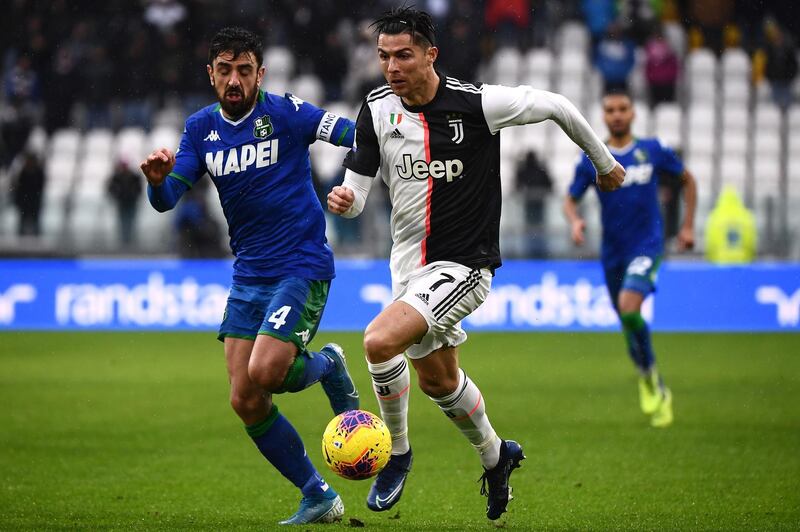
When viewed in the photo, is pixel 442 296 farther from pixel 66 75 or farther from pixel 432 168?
pixel 66 75

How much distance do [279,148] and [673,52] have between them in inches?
600

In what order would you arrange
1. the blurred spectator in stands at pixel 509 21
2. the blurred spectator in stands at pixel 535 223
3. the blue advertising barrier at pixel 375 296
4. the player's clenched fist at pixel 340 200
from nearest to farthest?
the player's clenched fist at pixel 340 200 < the blue advertising barrier at pixel 375 296 < the blurred spectator in stands at pixel 535 223 < the blurred spectator in stands at pixel 509 21

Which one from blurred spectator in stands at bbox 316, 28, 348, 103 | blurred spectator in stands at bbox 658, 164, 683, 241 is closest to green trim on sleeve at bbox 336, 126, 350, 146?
blurred spectator in stands at bbox 658, 164, 683, 241

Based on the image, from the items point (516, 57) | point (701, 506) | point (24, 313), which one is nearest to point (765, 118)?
point (516, 57)

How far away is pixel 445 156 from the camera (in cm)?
639

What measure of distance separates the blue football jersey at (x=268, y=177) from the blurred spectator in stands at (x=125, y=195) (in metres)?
11.9

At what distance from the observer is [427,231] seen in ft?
21.2

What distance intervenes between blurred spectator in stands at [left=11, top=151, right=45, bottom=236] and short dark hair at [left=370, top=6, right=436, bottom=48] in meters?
13.3

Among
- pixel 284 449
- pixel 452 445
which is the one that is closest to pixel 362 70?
pixel 452 445

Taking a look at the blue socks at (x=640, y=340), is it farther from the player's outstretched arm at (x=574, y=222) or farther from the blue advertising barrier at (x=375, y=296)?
the blue advertising barrier at (x=375, y=296)

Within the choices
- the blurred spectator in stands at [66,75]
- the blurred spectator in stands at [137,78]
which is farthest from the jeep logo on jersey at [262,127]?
the blurred spectator in stands at [66,75]

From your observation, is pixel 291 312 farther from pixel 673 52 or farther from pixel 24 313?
pixel 673 52

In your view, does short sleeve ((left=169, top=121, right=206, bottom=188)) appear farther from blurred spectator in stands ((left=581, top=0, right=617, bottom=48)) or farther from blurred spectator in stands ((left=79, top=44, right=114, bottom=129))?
blurred spectator in stands ((left=581, top=0, right=617, bottom=48))

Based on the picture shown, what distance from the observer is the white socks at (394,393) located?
21.3 ft
